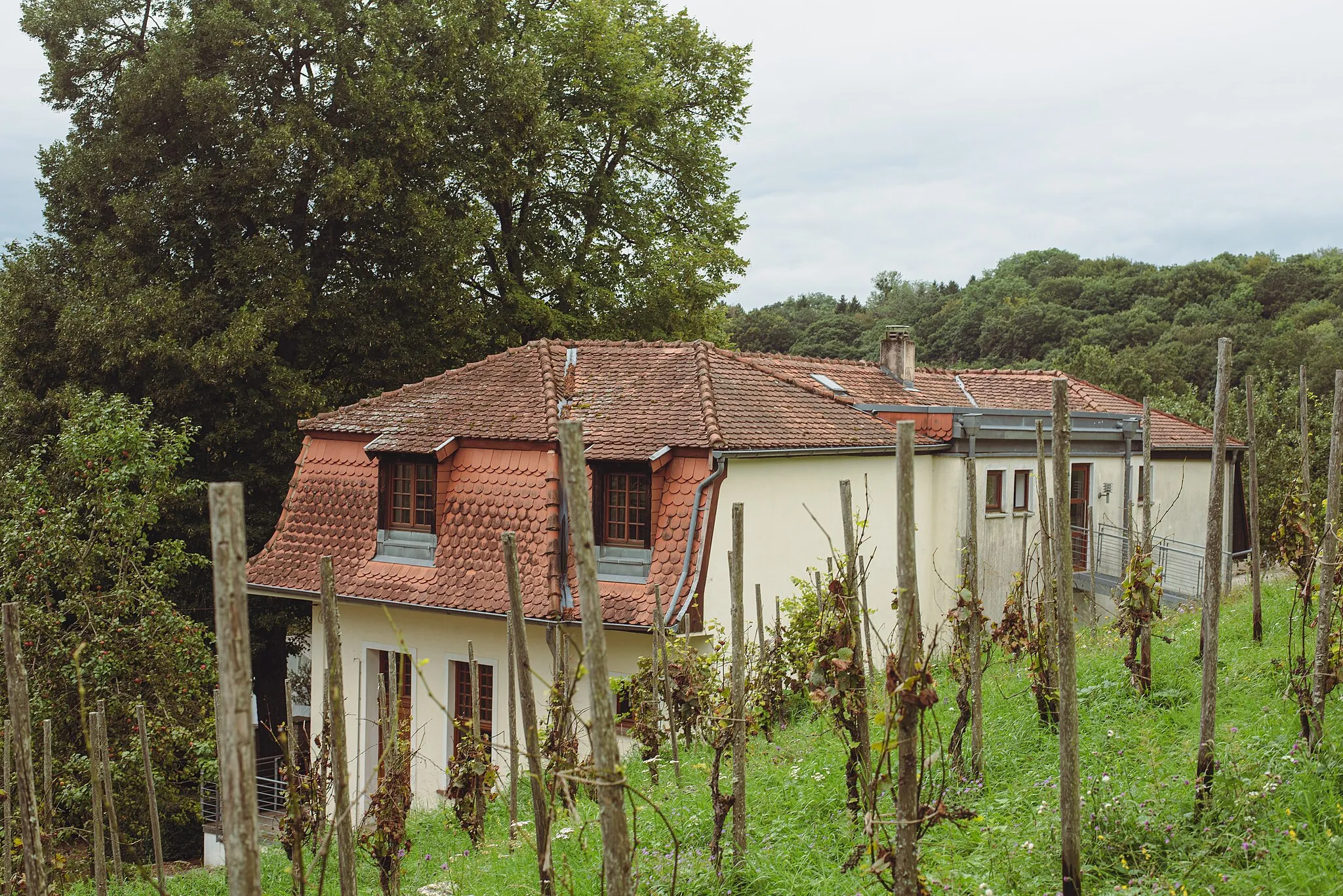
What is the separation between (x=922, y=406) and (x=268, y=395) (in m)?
12.3

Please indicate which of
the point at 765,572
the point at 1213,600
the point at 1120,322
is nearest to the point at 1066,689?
the point at 1213,600

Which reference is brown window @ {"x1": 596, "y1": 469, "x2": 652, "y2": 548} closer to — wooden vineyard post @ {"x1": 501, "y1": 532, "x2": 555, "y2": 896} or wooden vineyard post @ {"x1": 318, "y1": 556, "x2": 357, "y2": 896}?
wooden vineyard post @ {"x1": 501, "y1": 532, "x2": 555, "y2": 896}

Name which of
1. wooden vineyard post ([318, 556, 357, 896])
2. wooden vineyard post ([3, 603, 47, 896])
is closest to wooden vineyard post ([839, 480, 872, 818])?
wooden vineyard post ([318, 556, 357, 896])

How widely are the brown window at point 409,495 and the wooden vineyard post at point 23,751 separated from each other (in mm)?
11465

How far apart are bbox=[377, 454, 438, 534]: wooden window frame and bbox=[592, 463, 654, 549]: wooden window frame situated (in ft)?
9.32

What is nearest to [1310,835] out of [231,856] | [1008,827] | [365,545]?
[1008,827]

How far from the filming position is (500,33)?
76.9 ft

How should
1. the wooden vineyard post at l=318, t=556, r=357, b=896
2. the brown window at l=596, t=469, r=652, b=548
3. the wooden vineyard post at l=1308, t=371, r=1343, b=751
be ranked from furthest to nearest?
the brown window at l=596, t=469, r=652, b=548 < the wooden vineyard post at l=1308, t=371, r=1343, b=751 < the wooden vineyard post at l=318, t=556, r=357, b=896

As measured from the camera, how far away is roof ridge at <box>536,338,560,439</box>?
53.7ft

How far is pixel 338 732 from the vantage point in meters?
5.12

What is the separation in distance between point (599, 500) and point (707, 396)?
7.66ft

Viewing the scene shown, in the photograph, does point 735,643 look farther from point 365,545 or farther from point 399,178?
point 399,178

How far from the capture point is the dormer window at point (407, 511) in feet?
56.1

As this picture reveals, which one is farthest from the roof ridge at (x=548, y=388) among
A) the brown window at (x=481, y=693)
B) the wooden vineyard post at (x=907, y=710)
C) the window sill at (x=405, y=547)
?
the wooden vineyard post at (x=907, y=710)
